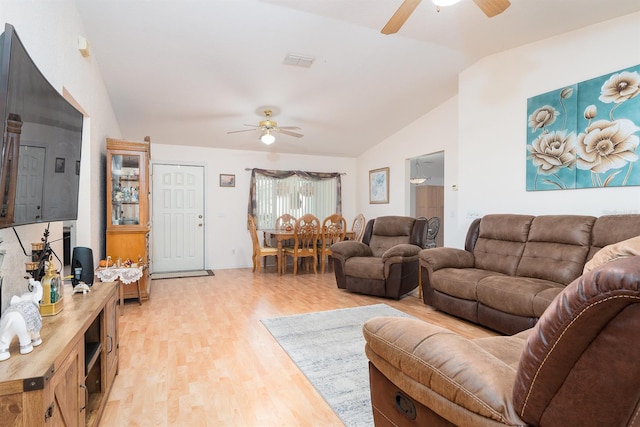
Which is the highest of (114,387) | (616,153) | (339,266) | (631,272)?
(616,153)

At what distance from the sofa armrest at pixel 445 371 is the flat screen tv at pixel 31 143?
1494 mm

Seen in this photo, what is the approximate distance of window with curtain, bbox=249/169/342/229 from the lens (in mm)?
6445

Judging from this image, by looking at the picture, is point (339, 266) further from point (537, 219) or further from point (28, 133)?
point (28, 133)

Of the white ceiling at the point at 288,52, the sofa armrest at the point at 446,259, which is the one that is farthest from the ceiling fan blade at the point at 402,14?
the sofa armrest at the point at 446,259

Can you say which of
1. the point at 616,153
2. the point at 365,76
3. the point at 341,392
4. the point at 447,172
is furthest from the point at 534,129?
the point at 341,392

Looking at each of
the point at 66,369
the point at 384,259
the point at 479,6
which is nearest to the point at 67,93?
the point at 66,369

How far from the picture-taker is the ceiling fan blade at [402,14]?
205 centimetres

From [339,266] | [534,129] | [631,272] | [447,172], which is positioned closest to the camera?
[631,272]

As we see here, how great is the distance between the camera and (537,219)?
10.4 feet

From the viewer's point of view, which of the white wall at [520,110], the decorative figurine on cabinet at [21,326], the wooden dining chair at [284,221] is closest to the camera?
the decorative figurine on cabinet at [21,326]

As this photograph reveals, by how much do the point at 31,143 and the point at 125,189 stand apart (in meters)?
2.80

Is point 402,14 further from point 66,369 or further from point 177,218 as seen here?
point 177,218

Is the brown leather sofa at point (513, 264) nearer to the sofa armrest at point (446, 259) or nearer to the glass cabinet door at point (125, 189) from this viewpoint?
the sofa armrest at point (446, 259)

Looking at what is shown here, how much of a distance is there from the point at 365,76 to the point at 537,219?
2442mm
